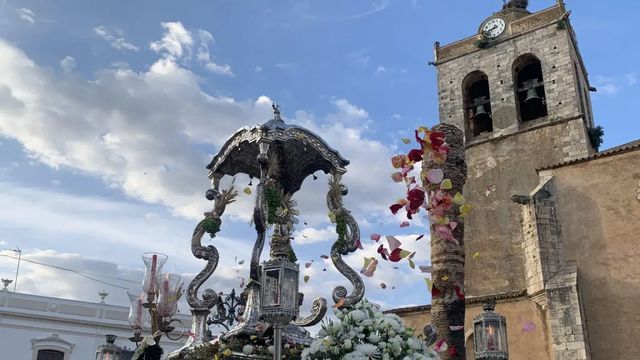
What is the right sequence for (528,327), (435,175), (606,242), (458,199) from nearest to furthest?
(458,199) → (435,175) → (606,242) → (528,327)

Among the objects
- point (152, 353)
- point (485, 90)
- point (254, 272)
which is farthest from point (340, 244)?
point (485, 90)

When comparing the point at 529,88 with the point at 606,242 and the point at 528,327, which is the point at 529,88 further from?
the point at 528,327

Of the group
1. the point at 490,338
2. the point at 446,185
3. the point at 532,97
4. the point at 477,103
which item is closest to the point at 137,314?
the point at 446,185

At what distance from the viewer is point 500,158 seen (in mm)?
25000

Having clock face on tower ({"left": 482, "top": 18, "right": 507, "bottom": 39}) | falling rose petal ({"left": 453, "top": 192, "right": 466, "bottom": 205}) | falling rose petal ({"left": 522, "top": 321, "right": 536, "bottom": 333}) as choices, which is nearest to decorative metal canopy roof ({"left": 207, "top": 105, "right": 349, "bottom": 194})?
falling rose petal ({"left": 453, "top": 192, "right": 466, "bottom": 205})

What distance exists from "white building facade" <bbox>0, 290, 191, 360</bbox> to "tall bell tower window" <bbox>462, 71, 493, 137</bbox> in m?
16.0

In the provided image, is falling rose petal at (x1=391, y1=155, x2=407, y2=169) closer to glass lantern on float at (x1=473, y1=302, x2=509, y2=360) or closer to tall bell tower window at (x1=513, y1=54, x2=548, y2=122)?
glass lantern on float at (x1=473, y1=302, x2=509, y2=360)

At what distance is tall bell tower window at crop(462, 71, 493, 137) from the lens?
89.4ft

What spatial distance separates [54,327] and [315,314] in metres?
24.0

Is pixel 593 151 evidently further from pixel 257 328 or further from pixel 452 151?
pixel 257 328

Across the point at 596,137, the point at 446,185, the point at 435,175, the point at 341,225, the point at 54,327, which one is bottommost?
the point at 341,225

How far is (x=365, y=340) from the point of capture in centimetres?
620

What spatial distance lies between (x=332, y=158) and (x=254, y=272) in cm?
205

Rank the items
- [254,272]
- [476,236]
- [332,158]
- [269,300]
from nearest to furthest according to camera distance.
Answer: [269,300] < [254,272] < [332,158] < [476,236]
